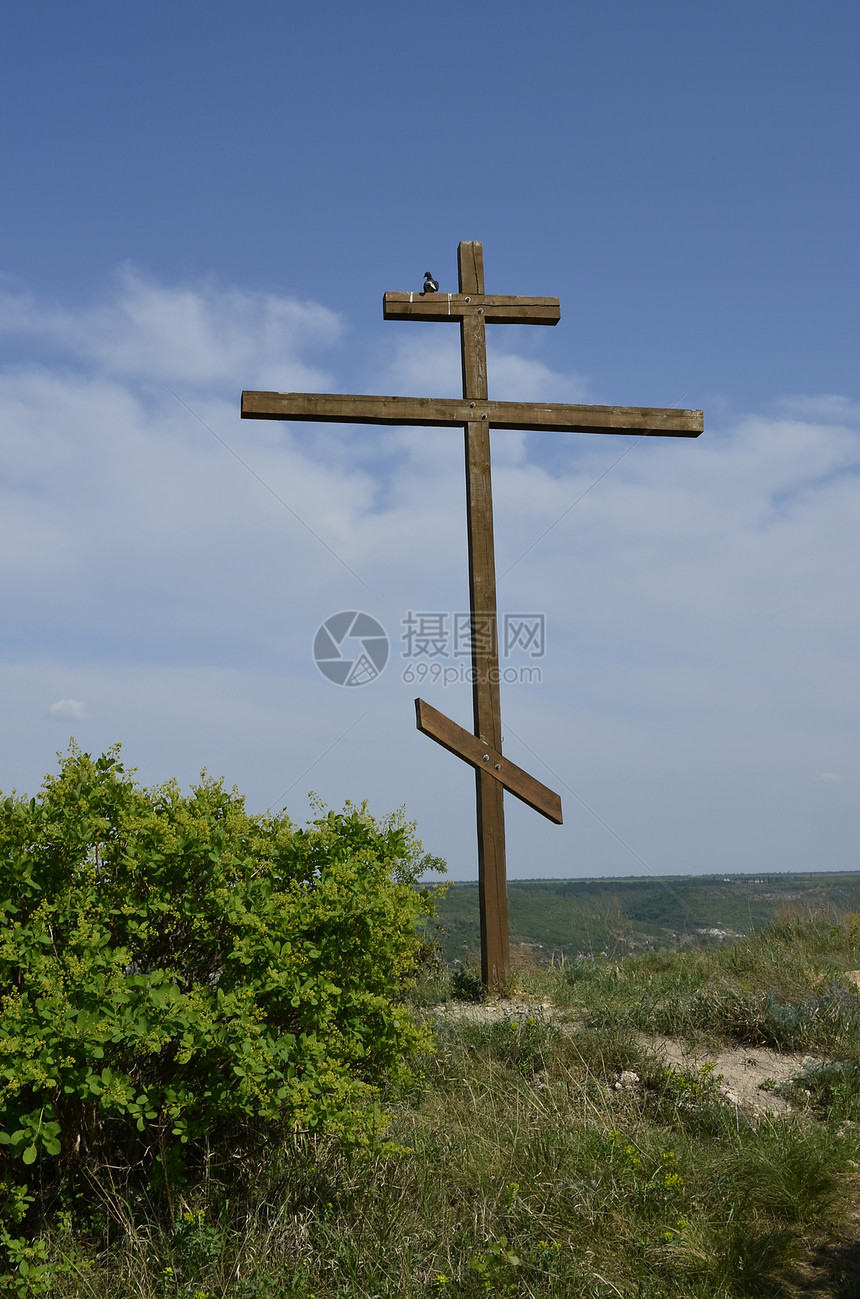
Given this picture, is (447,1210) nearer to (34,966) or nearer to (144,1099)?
(144,1099)

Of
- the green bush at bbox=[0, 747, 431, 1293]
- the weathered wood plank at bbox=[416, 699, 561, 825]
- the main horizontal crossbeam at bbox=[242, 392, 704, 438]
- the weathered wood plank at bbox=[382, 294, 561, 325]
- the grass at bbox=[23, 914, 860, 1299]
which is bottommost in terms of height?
the grass at bbox=[23, 914, 860, 1299]

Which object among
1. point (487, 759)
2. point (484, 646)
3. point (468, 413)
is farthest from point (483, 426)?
point (487, 759)

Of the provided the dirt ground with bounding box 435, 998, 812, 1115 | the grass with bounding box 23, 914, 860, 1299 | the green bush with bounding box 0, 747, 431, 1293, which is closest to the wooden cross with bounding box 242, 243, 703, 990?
the dirt ground with bounding box 435, 998, 812, 1115

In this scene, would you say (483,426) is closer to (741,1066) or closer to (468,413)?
(468,413)

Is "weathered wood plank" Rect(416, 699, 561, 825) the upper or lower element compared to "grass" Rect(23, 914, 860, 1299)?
upper

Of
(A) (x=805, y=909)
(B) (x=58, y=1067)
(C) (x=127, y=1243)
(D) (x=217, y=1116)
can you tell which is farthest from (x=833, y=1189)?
(A) (x=805, y=909)

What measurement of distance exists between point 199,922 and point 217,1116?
963 mm

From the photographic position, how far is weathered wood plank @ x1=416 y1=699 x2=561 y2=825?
6.71 metres

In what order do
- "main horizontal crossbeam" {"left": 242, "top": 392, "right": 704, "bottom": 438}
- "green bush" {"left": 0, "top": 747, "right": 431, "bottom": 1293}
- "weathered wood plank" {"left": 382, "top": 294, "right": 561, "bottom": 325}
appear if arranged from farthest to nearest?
"weathered wood plank" {"left": 382, "top": 294, "right": 561, "bottom": 325}, "main horizontal crossbeam" {"left": 242, "top": 392, "right": 704, "bottom": 438}, "green bush" {"left": 0, "top": 747, "right": 431, "bottom": 1293}

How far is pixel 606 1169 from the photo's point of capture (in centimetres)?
385

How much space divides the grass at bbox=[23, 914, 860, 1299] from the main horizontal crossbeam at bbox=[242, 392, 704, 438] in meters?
4.69

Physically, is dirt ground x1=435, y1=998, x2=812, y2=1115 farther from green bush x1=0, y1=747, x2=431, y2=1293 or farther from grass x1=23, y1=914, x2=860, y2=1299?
green bush x1=0, y1=747, x2=431, y2=1293

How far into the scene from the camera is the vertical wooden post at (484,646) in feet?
22.3

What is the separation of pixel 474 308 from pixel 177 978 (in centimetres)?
595
